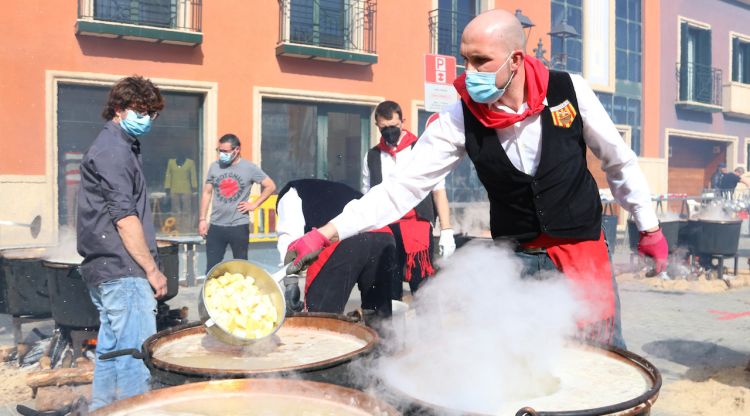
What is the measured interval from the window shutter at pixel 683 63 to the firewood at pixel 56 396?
1958cm

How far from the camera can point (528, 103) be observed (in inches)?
99.9

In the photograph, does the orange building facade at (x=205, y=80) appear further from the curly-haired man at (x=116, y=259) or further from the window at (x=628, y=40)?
the curly-haired man at (x=116, y=259)

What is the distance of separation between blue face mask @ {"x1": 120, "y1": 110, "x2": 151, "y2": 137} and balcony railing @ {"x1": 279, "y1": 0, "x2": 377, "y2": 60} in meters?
8.23

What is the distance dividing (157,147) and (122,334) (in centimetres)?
791

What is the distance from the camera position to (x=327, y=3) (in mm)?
12438

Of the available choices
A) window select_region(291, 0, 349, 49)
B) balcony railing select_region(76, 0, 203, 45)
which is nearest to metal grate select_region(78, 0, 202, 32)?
balcony railing select_region(76, 0, 203, 45)

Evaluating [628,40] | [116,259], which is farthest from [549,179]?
[628,40]

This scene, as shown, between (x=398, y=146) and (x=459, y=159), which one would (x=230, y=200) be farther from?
(x=459, y=159)

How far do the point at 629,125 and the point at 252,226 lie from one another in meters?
11.9

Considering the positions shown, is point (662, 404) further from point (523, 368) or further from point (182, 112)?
point (182, 112)

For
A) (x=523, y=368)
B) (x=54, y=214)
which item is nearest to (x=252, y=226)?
(x=54, y=214)

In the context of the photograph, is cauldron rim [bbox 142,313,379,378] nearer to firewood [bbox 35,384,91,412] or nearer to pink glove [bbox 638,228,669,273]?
pink glove [bbox 638,228,669,273]

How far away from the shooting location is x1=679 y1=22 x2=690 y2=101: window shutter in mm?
19859

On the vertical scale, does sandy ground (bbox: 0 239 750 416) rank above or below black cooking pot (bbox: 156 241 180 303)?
below
